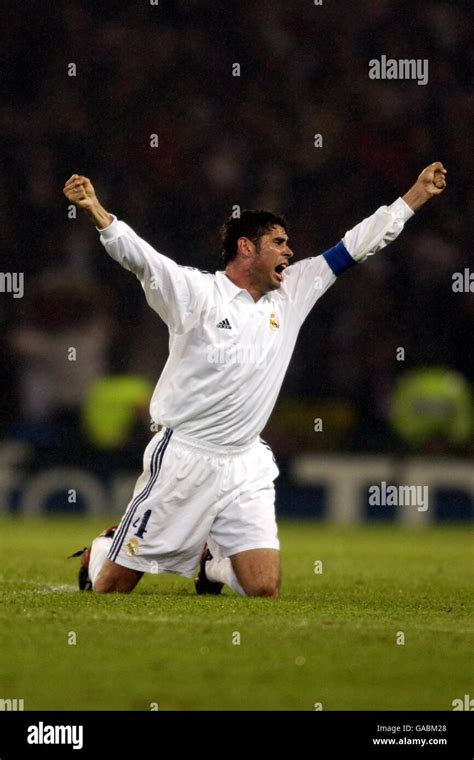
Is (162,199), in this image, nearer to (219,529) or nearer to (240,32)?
(240,32)

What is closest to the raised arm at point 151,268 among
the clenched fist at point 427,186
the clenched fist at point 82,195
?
the clenched fist at point 82,195

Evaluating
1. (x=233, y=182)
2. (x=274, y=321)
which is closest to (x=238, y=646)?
(x=274, y=321)

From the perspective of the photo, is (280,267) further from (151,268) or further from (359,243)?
(151,268)

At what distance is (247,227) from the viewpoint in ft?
26.0

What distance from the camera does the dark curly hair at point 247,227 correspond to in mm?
7910

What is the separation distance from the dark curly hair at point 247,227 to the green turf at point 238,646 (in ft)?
6.08

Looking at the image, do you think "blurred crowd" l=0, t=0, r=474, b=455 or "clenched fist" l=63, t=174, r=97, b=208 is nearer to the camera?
"clenched fist" l=63, t=174, r=97, b=208

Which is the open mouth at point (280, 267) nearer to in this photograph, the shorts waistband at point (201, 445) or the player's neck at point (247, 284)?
the player's neck at point (247, 284)

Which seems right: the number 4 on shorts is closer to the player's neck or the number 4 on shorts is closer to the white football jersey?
the white football jersey

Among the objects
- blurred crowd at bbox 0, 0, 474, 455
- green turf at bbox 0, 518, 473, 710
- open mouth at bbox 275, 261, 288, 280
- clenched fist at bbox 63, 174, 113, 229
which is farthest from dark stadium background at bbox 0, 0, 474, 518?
clenched fist at bbox 63, 174, 113, 229

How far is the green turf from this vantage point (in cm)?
481

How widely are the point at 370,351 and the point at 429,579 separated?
6318 millimetres

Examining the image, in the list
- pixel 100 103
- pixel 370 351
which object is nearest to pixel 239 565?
pixel 370 351

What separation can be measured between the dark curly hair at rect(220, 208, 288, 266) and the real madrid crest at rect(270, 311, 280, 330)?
388 millimetres
